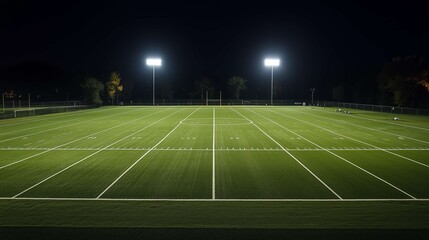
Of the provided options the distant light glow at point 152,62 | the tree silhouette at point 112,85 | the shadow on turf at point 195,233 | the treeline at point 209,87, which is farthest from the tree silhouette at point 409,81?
the shadow on turf at point 195,233

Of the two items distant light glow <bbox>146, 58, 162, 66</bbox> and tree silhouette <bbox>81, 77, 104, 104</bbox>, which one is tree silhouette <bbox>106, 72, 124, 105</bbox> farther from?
distant light glow <bbox>146, 58, 162, 66</bbox>

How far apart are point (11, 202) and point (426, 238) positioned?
9.93 meters

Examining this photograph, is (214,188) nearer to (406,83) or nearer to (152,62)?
(406,83)

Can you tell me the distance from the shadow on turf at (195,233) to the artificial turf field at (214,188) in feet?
0.08

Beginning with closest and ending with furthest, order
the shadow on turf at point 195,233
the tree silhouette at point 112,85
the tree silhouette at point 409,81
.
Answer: the shadow on turf at point 195,233
the tree silhouette at point 409,81
the tree silhouette at point 112,85

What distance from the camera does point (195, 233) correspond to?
26.3 ft

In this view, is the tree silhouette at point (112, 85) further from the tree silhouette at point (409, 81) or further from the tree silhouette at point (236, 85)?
the tree silhouette at point (409, 81)

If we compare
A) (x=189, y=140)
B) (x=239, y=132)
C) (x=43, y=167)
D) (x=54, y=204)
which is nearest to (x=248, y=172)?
(x=54, y=204)

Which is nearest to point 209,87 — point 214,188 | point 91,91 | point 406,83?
point 91,91

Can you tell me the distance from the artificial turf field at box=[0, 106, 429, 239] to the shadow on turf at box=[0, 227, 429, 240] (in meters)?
0.02

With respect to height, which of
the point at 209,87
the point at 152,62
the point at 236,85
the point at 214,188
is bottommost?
the point at 214,188

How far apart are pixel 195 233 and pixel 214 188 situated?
4.30 metres

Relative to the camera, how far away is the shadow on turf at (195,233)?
7.79 meters

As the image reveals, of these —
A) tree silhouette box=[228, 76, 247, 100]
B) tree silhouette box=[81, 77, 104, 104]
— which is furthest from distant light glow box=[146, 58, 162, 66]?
tree silhouette box=[228, 76, 247, 100]
